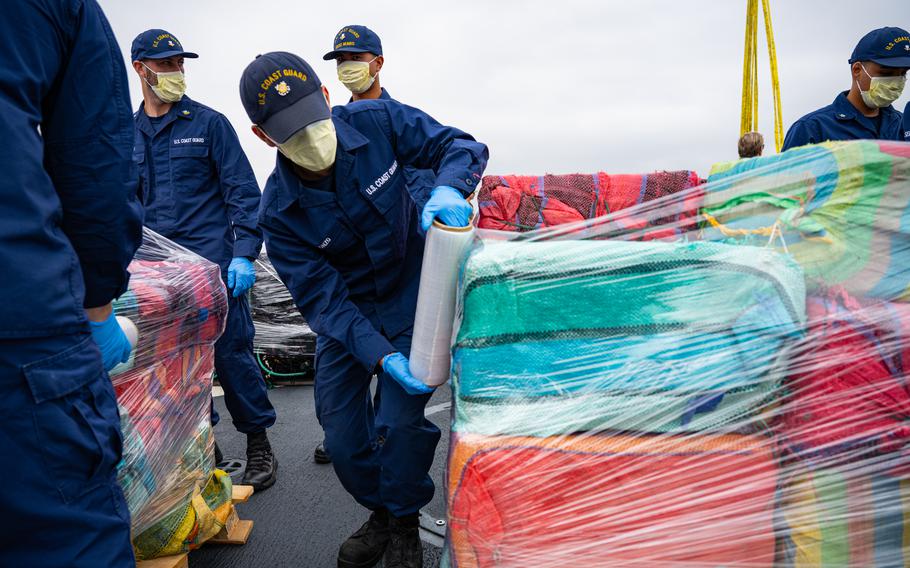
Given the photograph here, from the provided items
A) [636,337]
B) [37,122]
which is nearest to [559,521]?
[636,337]

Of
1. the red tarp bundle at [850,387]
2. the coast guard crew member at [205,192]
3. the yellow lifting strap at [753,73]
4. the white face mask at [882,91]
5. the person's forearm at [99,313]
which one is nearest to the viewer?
the red tarp bundle at [850,387]

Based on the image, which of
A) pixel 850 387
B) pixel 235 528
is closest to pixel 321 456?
pixel 235 528

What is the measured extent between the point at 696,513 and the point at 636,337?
309mm

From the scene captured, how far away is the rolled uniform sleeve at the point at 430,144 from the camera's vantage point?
5.50 ft

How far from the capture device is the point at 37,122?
2.88 feet

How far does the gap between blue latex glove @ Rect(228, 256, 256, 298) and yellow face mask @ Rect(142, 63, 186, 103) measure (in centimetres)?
90

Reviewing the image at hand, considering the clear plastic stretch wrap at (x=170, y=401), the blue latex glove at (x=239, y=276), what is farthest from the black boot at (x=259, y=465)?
the blue latex glove at (x=239, y=276)

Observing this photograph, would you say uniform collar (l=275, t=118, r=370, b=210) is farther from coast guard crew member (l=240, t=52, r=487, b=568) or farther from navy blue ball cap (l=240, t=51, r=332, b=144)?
navy blue ball cap (l=240, t=51, r=332, b=144)

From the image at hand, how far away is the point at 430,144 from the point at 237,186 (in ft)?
3.83

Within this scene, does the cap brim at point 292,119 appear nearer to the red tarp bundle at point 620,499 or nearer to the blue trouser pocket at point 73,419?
the blue trouser pocket at point 73,419

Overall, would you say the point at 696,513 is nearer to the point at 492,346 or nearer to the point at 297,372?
the point at 492,346


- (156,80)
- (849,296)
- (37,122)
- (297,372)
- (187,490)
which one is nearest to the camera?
(37,122)

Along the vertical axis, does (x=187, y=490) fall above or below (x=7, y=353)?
below

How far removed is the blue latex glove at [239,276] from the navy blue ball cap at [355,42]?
1.68 metres
